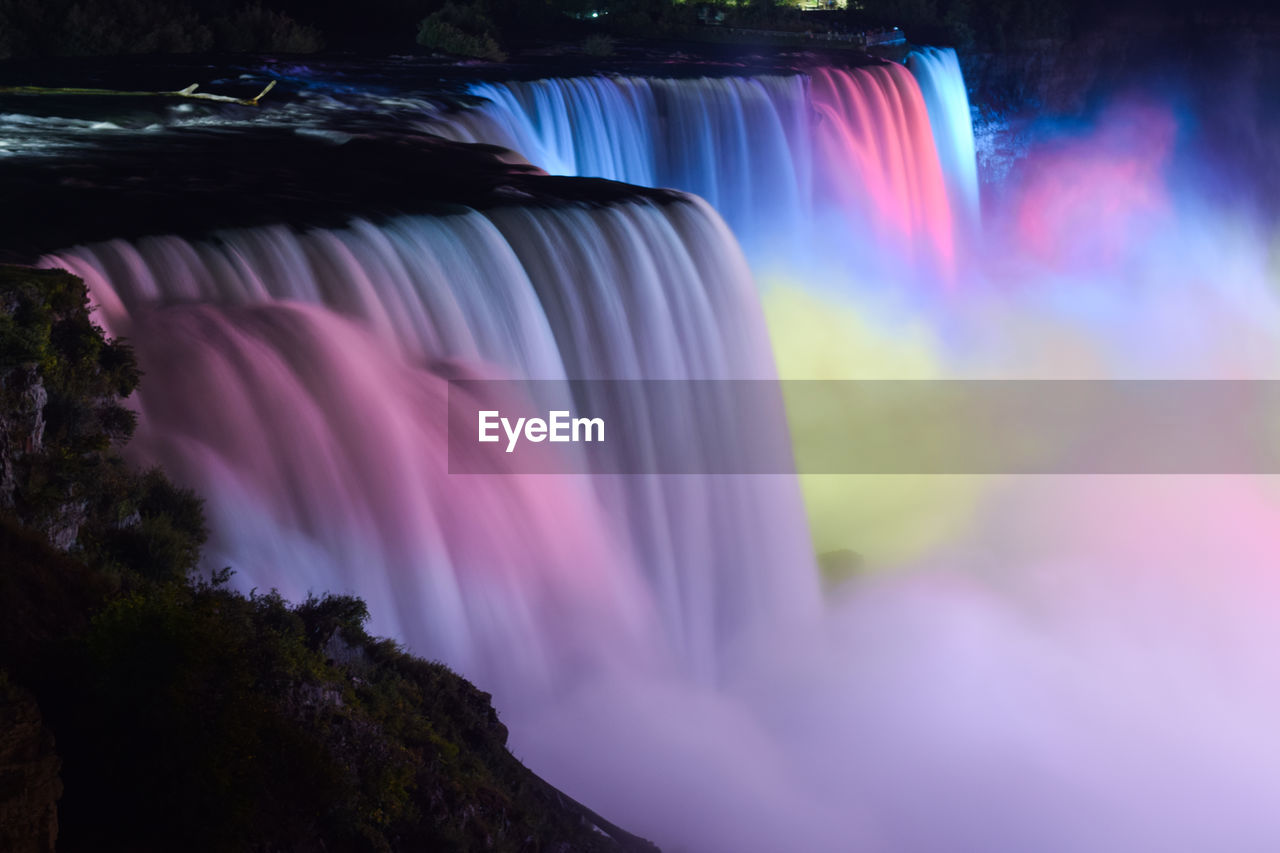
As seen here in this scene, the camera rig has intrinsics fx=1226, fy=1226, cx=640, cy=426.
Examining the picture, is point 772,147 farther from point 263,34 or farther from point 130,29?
point 130,29

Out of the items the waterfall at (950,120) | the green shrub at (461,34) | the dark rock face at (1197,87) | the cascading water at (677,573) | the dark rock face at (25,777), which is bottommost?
the dark rock face at (25,777)

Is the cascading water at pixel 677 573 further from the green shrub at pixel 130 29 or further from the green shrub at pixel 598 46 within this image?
the green shrub at pixel 130 29

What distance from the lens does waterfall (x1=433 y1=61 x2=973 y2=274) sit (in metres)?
14.6

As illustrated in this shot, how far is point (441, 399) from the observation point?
7332mm

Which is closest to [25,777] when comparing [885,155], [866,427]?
[866,427]

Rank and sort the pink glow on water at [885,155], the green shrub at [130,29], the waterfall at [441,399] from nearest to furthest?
the waterfall at [441,399] → the green shrub at [130,29] → the pink glow on water at [885,155]

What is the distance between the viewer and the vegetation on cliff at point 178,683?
342cm

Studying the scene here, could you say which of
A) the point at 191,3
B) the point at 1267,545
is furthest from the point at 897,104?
the point at 191,3

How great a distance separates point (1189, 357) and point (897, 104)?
6465 millimetres

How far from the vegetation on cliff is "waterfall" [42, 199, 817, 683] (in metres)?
0.54

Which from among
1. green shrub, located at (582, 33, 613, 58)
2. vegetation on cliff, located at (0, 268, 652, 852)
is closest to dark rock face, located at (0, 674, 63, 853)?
vegetation on cliff, located at (0, 268, 652, 852)

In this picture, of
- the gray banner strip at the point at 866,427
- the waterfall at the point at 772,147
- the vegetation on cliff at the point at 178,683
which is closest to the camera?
the vegetation on cliff at the point at 178,683

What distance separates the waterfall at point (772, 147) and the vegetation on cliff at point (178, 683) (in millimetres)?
8020

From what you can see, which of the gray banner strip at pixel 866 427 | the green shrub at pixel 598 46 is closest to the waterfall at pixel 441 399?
the gray banner strip at pixel 866 427
